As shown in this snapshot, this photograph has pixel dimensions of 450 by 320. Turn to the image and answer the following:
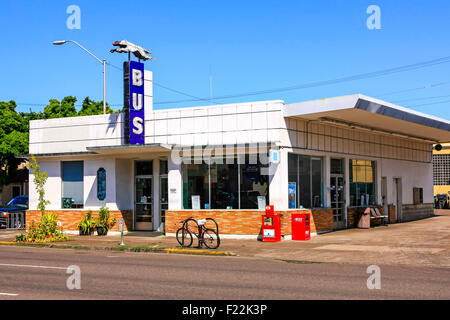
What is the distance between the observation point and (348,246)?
694 inches

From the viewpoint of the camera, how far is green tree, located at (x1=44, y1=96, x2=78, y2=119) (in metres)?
42.6

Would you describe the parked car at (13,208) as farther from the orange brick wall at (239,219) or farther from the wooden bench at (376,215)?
the wooden bench at (376,215)

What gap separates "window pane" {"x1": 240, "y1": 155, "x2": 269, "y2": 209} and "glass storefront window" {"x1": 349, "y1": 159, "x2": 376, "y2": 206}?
6.17 meters

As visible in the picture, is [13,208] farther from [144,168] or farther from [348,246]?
[348,246]

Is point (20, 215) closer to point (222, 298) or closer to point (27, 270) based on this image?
point (27, 270)

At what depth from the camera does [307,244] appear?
728 inches

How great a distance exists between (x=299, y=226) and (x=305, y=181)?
254 centimetres

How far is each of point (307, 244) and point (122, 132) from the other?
32.5ft

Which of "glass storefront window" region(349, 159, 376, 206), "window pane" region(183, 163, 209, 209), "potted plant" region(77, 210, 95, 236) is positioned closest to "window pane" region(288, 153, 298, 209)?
"window pane" region(183, 163, 209, 209)

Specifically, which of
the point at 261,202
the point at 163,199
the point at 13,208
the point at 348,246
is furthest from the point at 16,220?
the point at 348,246

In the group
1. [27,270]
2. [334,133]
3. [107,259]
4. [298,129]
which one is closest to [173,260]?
[107,259]
